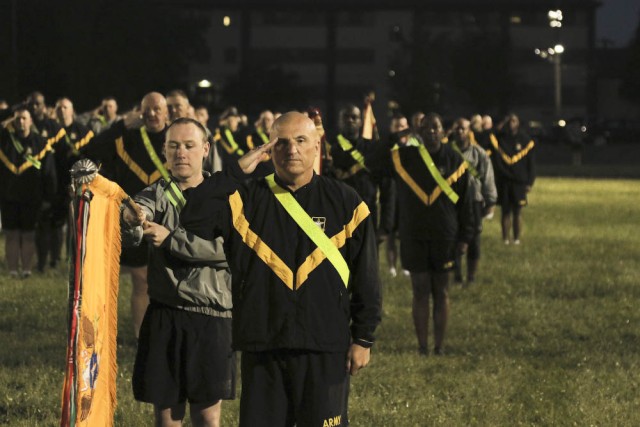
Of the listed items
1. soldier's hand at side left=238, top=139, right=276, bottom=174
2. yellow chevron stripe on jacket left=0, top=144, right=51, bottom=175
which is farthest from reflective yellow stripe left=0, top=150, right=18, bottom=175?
soldier's hand at side left=238, top=139, right=276, bottom=174

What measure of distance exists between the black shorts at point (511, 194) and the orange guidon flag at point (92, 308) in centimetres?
1790

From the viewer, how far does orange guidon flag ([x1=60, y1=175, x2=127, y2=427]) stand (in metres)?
6.92

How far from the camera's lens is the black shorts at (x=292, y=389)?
6602mm

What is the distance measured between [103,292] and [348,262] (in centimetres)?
119

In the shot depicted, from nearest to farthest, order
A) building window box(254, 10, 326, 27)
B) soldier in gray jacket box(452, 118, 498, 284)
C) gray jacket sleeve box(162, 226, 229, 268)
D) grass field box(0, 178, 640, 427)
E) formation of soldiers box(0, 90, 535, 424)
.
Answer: gray jacket sleeve box(162, 226, 229, 268)
formation of soldiers box(0, 90, 535, 424)
grass field box(0, 178, 640, 427)
soldier in gray jacket box(452, 118, 498, 284)
building window box(254, 10, 326, 27)

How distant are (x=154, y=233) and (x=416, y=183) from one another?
19.9 ft

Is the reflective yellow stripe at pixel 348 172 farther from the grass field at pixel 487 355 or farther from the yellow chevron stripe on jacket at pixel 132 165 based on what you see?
the yellow chevron stripe on jacket at pixel 132 165

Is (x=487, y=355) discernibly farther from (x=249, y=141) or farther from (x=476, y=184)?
(x=249, y=141)

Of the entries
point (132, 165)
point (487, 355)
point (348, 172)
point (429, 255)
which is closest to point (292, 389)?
point (132, 165)

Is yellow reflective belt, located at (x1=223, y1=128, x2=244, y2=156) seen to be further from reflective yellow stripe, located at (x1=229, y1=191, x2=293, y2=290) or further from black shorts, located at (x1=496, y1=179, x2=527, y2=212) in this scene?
reflective yellow stripe, located at (x1=229, y1=191, x2=293, y2=290)

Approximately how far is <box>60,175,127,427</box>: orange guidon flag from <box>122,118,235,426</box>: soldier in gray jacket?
1.89ft

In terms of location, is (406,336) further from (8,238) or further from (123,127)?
(8,238)

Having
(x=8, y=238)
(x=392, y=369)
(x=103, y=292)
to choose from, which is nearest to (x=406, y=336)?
(x=392, y=369)

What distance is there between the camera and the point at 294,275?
6574mm
